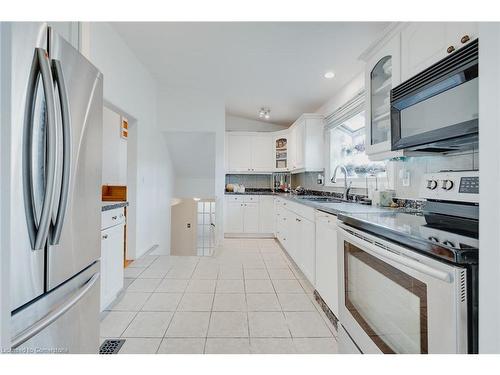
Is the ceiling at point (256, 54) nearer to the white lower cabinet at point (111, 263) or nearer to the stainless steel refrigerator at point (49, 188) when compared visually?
the stainless steel refrigerator at point (49, 188)

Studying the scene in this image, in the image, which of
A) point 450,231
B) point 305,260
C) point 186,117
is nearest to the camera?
point 450,231

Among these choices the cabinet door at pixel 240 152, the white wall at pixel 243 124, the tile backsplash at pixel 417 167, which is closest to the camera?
Result: the tile backsplash at pixel 417 167

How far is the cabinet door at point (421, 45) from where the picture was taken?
4.52 ft

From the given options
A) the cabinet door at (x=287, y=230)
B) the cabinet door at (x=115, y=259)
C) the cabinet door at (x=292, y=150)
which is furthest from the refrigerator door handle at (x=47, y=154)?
the cabinet door at (x=292, y=150)

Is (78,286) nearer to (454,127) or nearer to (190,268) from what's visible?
(454,127)

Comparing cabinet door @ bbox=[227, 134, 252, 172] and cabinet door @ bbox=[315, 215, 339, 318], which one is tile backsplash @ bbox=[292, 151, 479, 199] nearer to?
cabinet door @ bbox=[315, 215, 339, 318]

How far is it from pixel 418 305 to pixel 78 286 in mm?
1394

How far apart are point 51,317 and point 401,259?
1.32 meters

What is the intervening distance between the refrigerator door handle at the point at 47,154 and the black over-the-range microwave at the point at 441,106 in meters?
1.60

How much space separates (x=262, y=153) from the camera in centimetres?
543

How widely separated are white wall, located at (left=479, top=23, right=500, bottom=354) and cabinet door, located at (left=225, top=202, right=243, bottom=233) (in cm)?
445

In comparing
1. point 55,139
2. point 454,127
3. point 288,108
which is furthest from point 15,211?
point 288,108

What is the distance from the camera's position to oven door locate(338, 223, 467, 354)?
31.1 inches
